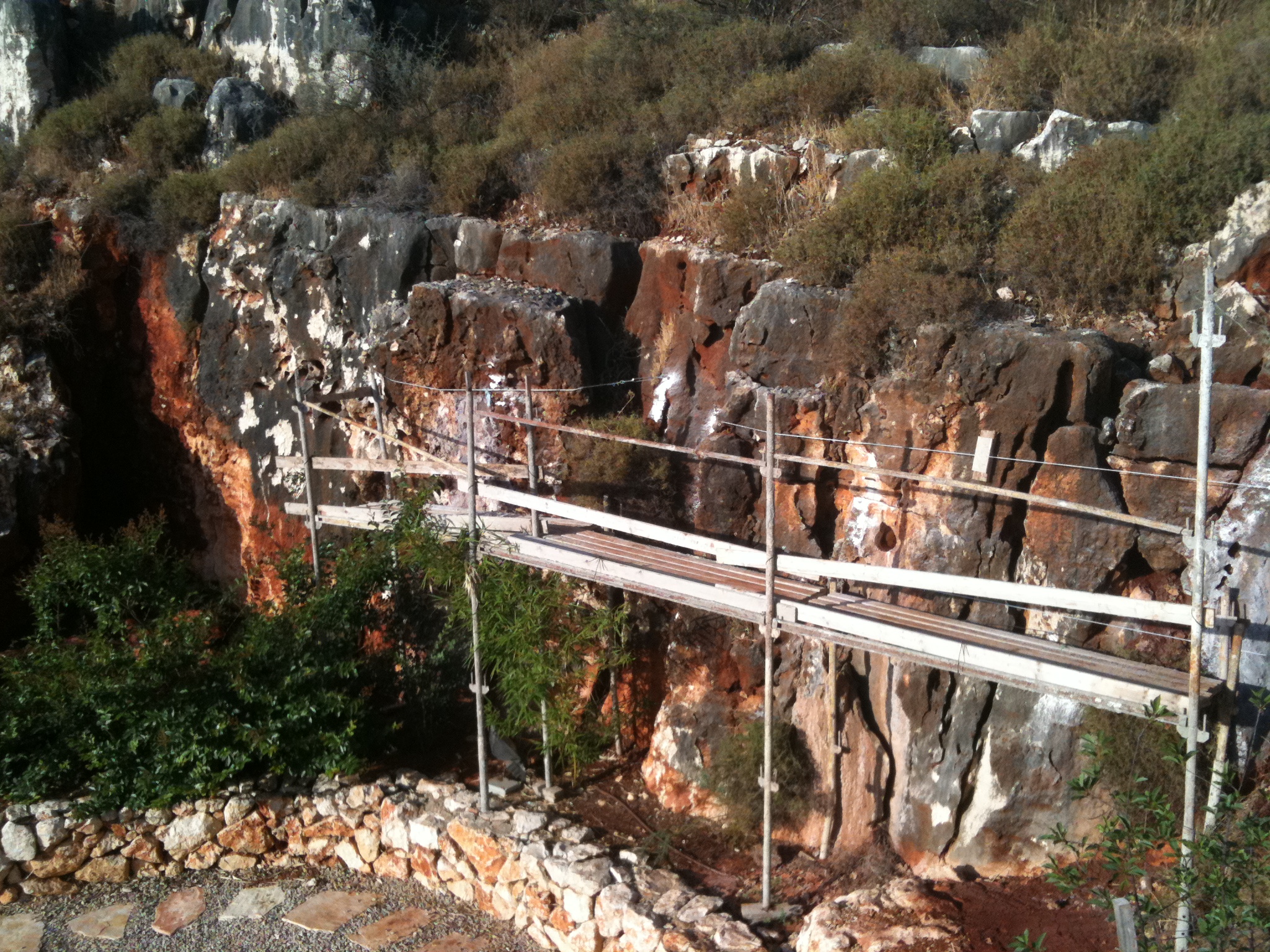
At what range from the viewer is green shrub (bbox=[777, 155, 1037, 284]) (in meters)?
7.84

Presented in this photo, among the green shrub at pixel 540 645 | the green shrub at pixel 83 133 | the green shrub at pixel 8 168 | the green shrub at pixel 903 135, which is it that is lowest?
the green shrub at pixel 540 645

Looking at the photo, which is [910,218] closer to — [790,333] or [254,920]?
[790,333]

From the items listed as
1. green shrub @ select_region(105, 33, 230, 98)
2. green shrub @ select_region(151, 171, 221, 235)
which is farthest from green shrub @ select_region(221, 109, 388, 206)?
green shrub @ select_region(105, 33, 230, 98)

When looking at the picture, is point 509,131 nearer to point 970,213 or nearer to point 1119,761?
point 970,213

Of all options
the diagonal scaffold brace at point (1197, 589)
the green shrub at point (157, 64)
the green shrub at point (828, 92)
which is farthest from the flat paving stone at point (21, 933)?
the green shrub at point (157, 64)

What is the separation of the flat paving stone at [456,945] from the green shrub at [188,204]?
7944 millimetres

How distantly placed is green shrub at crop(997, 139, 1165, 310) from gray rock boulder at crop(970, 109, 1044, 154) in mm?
894

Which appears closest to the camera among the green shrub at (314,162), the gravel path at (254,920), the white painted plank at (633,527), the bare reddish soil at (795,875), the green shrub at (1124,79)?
the bare reddish soil at (795,875)

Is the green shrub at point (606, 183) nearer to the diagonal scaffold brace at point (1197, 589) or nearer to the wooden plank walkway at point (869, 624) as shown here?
the wooden plank walkway at point (869, 624)

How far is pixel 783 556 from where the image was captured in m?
5.98

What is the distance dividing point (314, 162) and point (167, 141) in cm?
230

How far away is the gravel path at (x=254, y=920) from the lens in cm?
661

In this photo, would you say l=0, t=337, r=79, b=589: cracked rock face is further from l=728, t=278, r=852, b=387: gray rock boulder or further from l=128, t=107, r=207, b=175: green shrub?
l=728, t=278, r=852, b=387: gray rock boulder

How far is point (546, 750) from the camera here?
7.37 m
